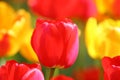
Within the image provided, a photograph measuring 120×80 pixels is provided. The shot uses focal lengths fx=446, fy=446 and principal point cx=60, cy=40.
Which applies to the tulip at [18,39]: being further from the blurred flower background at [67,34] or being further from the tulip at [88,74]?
the tulip at [88,74]

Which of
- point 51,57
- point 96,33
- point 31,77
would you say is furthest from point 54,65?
point 96,33

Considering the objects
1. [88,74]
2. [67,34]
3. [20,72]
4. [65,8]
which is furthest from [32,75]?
[65,8]

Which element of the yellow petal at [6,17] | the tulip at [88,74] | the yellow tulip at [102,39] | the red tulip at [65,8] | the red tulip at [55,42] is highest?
the red tulip at [55,42]

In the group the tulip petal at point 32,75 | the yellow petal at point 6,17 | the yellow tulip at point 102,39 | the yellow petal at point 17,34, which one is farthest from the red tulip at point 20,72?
the yellow petal at point 6,17

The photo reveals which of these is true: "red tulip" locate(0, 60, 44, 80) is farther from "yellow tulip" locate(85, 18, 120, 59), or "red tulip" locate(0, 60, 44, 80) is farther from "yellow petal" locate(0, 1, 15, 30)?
"yellow petal" locate(0, 1, 15, 30)

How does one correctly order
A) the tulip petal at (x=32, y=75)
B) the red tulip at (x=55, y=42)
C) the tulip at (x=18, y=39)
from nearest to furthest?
the tulip petal at (x=32, y=75) → the red tulip at (x=55, y=42) → the tulip at (x=18, y=39)

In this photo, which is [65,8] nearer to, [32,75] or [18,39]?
[18,39]

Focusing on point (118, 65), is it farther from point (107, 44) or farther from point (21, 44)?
point (21, 44)
